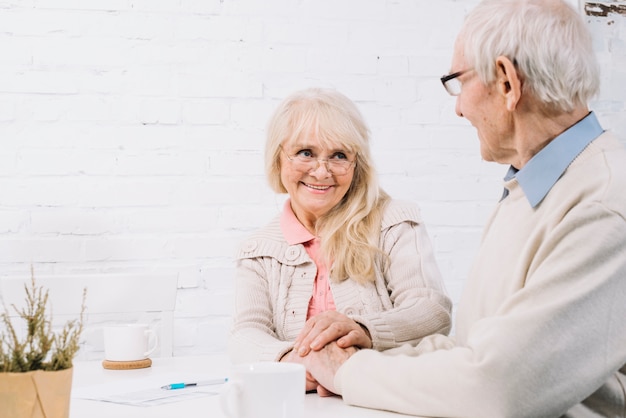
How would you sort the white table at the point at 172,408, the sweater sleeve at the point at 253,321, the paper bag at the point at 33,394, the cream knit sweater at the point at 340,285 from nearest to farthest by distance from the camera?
the paper bag at the point at 33,394 < the white table at the point at 172,408 < the sweater sleeve at the point at 253,321 < the cream knit sweater at the point at 340,285

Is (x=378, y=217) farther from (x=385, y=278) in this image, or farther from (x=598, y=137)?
(x=598, y=137)

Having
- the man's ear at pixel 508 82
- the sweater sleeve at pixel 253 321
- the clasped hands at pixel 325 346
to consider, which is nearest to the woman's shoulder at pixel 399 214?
the sweater sleeve at pixel 253 321

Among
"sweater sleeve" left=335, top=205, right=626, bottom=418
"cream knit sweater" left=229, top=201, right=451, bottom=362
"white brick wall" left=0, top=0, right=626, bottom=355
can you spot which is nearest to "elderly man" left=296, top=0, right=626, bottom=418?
"sweater sleeve" left=335, top=205, right=626, bottom=418

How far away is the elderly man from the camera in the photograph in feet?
3.05

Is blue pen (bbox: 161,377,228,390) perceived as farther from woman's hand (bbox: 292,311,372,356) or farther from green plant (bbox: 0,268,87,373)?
green plant (bbox: 0,268,87,373)

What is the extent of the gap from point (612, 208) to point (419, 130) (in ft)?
5.21

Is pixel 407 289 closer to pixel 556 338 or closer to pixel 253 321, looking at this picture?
pixel 253 321

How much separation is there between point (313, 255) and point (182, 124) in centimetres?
79

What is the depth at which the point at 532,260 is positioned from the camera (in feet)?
3.49

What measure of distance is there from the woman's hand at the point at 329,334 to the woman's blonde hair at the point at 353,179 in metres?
0.35

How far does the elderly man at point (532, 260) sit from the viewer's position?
36.6 inches

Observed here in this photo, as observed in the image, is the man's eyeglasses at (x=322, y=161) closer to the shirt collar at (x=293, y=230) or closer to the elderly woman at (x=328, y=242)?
the elderly woman at (x=328, y=242)

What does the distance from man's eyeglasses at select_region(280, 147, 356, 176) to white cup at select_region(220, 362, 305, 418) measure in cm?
96

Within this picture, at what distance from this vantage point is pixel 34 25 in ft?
7.61
